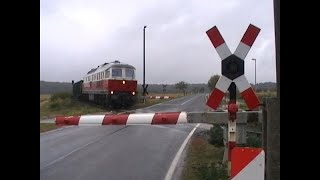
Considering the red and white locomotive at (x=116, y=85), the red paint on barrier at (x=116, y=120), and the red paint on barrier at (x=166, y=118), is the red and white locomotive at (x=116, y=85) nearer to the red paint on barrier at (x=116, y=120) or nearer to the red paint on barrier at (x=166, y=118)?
the red paint on barrier at (x=116, y=120)

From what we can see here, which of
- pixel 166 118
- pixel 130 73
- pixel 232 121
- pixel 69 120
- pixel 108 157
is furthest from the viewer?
pixel 130 73

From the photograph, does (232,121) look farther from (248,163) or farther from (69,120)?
(69,120)

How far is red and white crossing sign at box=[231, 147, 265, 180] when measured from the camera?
3.62 metres

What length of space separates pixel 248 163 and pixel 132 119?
2.81m

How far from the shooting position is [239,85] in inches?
197

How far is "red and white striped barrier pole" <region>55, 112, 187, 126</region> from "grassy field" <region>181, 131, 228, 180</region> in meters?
2.31

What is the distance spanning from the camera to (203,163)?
35.0 ft

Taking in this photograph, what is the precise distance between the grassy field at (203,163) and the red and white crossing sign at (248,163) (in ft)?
13.9

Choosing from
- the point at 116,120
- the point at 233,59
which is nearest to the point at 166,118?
the point at 116,120

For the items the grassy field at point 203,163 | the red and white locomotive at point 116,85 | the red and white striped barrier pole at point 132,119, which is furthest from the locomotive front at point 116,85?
the red and white striped barrier pole at point 132,119
